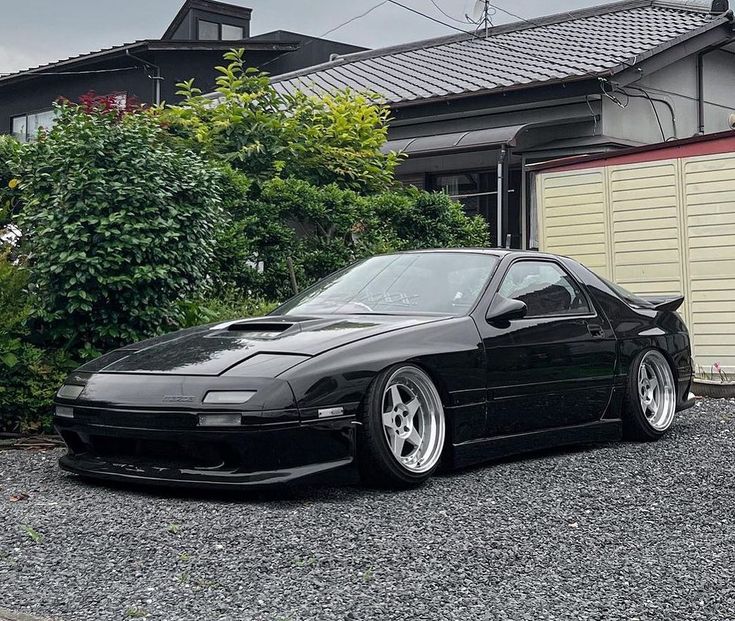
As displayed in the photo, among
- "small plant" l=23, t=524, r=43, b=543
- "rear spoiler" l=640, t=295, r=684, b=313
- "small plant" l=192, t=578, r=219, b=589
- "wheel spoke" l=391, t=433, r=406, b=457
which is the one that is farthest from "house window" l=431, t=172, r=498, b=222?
"small plant" l=192, t=578, r=219, b=589

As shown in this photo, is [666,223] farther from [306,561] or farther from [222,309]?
[306,561]

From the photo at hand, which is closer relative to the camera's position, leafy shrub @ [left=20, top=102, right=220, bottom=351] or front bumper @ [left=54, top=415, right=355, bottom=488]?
front bumper @ [left=54, top=415, right=355, bottom=488]

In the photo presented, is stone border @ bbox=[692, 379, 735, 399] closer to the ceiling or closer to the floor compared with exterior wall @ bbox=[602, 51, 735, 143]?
closer to the floor

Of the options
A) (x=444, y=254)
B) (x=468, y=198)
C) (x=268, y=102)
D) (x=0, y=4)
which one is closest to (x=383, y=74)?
(x=468, y=198)

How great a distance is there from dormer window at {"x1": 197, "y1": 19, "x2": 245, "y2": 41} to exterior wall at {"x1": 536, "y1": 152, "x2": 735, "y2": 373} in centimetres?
1955

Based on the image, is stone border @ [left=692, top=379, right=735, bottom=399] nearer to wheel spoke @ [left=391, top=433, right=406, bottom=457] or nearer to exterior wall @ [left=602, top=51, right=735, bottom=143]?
wheel spoke @ [left=391, top=433, right=406, bottom=457]

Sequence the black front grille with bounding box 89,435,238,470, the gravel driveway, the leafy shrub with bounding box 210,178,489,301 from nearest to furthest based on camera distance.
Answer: the gravel driveway
the black front grille with bounding box 89,435,238,470
the leafy shrub with bounding box 210,178,489,301

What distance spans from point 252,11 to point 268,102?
69.5 ft

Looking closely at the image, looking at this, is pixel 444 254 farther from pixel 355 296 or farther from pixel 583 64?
pixel 583 64

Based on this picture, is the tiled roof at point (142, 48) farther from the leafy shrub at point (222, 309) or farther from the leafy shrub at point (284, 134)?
the leafy shrub at point (222, 309)

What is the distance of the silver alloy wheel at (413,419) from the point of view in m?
5.19

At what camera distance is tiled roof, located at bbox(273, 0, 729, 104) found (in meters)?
15.8

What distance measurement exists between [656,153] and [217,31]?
21.2 m

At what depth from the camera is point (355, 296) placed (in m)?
6.29
